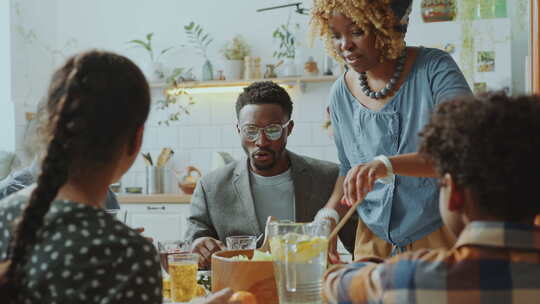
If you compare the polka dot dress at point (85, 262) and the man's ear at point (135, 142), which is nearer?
the polka dot dress at point (85, 262)

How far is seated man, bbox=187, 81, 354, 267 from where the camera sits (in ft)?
7.81

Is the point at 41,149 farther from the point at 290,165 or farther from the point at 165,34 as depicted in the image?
the point at 165,34

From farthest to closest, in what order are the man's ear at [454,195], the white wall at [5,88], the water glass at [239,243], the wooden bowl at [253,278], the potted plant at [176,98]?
the potted plant at [176,98]
the white wall at [5,88]
the water glass at [239,243]
the wooden bowl at [253,278]
the man's ear at [454,195]

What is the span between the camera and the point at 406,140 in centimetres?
186

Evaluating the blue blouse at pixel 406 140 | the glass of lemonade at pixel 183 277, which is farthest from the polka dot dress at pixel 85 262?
the blue blouse at pixel 406 140

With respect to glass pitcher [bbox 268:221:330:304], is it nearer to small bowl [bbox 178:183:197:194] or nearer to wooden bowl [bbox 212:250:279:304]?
wooden bowl [bbox 212:250:279:304]

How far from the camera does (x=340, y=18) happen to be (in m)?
1.88

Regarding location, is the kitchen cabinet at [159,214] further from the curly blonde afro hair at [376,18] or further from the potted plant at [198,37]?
the curly blonde afro hair at [376,18]

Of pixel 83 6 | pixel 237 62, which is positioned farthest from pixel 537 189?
pixel 83 6

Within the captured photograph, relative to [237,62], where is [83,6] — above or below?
above

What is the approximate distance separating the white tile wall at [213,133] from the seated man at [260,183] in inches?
95.1

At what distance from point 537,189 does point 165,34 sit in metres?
4.52

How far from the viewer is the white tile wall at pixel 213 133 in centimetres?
498

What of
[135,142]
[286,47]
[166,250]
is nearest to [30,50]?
[286,47]
